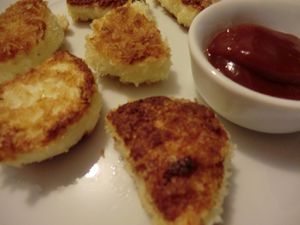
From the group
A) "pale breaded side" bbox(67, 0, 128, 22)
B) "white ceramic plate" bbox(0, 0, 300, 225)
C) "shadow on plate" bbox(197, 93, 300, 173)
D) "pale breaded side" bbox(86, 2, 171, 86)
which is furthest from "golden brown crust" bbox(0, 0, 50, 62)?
"shadow on plate" bbox(197, 93, 300, 173)

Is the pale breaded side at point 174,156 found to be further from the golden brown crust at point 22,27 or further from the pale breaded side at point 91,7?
the pale breaded side at point 91,7

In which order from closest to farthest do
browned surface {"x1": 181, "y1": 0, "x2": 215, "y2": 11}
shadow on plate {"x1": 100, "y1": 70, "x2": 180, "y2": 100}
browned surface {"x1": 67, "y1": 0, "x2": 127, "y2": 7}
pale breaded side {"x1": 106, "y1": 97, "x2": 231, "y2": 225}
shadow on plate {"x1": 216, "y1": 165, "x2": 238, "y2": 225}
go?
pale breaded side {"x1": 106, "y1": 97, "x2": 231, "y2": 225}
shadow on plate {"x1": 216, "y1": 165, "x2": 238, "y2": 225}
shadow on plate {"x1": 100, "y1": 70, "x2": 180, "y2": 100}
browned surface {"x1": 181, "y1": 0, "x2": 215, "y2": 11}
browned surface {"x1": 67, "y1": 0, "x2": 127, "y2": 7}

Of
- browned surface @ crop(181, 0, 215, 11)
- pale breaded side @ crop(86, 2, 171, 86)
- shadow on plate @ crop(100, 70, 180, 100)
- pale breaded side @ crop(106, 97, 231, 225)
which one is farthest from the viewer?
browned surface @ crop(181, 0, 215, 11)

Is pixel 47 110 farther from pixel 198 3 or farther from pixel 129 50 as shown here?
pixel 198 3

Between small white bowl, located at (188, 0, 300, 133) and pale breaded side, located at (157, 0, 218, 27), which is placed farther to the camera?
pale breaded side, located at (157, 0, 218, 27)

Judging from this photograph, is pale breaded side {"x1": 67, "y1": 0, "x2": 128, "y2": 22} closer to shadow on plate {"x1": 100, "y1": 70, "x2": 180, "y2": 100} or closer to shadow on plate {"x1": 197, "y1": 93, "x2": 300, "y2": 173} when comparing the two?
shadow on plate {"x1": 100, "y1": 70, "x2": 180, "y2": 100}

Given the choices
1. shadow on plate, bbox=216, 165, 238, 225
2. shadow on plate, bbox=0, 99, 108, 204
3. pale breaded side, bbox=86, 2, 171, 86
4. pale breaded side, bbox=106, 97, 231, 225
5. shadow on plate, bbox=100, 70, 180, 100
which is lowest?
shadow on plate, bbox=216, 165, 238, 225

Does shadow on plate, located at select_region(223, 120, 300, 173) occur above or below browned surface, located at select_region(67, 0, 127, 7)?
below
